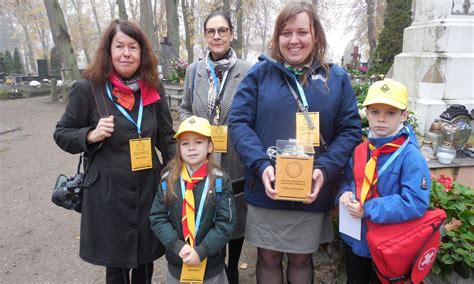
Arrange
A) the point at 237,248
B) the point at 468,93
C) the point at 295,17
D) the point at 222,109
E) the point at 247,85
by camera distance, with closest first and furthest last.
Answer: the point at 295,17 < the point at 247,85 < the point at 222,109 < the point at 237,248 < the point at 468,93

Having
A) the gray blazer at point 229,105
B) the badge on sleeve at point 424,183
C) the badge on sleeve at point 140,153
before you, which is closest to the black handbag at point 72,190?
the badge on sleeve at point 140,153

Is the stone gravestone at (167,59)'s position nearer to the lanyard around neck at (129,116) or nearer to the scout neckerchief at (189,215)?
the lanyard around neck at (129,116)

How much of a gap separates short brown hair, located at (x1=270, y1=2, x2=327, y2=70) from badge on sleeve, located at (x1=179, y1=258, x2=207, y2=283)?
135 centimetres

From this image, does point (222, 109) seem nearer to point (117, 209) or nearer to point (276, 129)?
point (276, 129)

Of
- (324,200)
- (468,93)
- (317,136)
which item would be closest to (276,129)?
(317,136)

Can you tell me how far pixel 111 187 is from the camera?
224 cm

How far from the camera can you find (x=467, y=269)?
2109 millimetres

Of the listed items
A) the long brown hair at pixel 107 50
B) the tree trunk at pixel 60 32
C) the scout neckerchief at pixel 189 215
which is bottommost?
the scout neckerchief at pixel 189 215

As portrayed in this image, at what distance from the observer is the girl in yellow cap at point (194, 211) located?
6.80 feet

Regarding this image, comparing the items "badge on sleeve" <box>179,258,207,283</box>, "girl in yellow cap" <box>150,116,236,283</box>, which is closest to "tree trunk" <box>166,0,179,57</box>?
"girl in yellow cap" <box>150,116,236,283</box>

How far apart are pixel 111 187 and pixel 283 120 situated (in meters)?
1.17

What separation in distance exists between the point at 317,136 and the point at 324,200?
0.41 meters

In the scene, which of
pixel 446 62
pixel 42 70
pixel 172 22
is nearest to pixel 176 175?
pixel 446 62

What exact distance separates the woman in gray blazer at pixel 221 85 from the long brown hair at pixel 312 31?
1.74 ft
